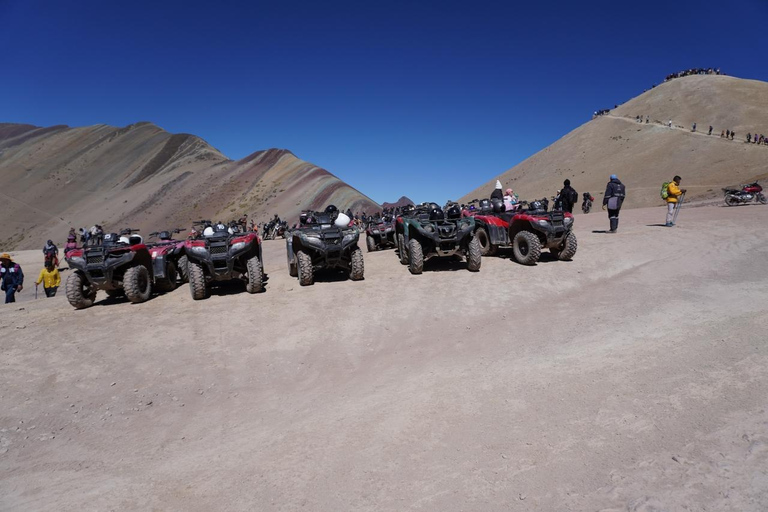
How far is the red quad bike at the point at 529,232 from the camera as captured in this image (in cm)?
974

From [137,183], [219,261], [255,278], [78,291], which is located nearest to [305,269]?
[255,278]

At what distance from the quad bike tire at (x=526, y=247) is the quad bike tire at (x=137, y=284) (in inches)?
324

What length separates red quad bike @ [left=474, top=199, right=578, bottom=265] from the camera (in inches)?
384

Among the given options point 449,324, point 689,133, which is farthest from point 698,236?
point 689,133

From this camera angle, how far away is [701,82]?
67812mm

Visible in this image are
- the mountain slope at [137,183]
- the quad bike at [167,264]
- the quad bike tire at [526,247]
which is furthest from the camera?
the mountain slope at [137,183]

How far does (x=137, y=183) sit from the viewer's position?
54.2 metres

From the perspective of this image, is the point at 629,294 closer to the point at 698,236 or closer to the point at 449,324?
the point at 449,324

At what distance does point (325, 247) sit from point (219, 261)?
6.98ft

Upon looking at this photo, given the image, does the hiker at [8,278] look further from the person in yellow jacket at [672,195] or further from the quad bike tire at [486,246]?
the person in yellow jacket at [672,195]

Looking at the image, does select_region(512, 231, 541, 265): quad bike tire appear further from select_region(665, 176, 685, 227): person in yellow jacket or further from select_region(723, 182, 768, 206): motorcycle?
select_region(723, 182, 768, 206): motorcycle

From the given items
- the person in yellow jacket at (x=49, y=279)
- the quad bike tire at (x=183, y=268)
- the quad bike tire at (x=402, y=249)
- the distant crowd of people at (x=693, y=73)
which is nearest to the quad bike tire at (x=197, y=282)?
the quad bike tire at (x=183, y=268)

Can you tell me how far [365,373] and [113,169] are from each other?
66007 millimetres

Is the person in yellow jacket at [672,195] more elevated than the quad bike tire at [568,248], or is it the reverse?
the person in yellow jacket at [672,195]
